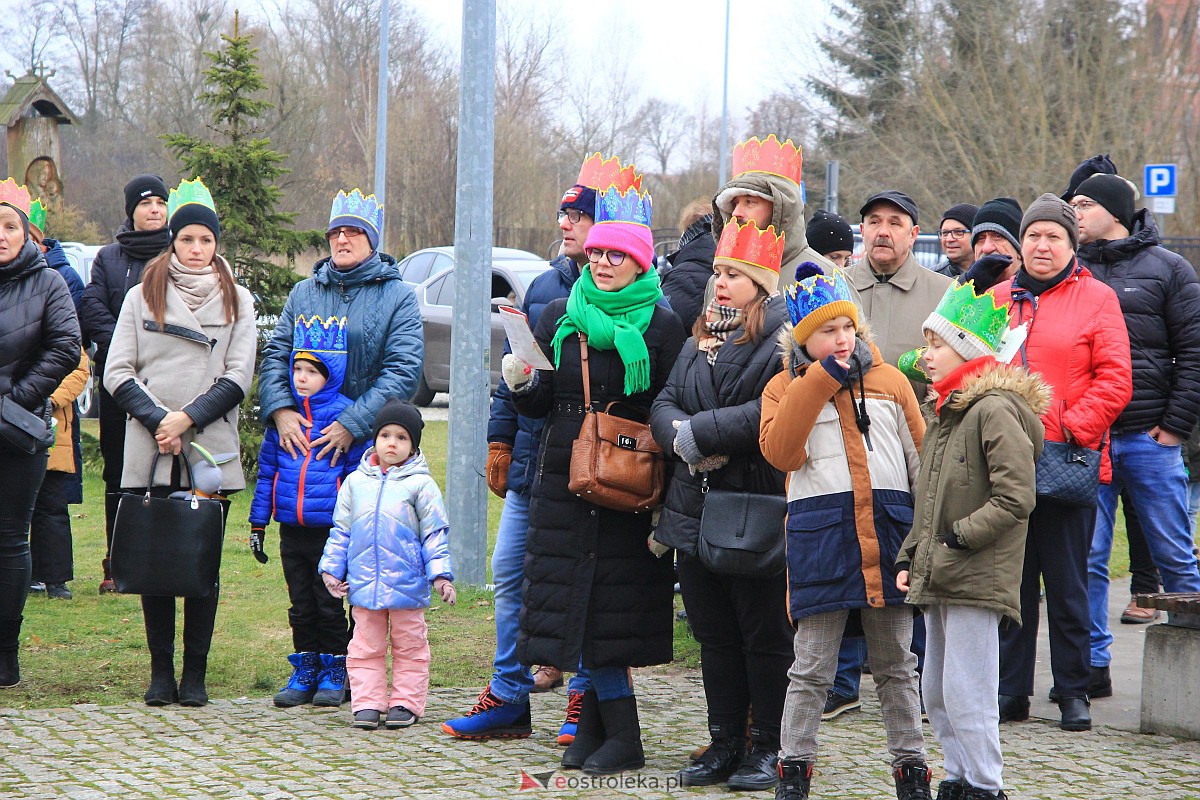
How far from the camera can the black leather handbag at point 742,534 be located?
15.5ft

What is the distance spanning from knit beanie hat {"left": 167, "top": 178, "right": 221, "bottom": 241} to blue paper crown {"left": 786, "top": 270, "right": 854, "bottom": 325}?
2.94 m

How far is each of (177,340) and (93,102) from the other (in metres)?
42.2

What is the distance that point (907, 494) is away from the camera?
470cm

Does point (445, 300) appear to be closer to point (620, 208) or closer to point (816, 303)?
point (620, 208)

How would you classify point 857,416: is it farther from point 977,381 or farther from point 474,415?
point 474,415

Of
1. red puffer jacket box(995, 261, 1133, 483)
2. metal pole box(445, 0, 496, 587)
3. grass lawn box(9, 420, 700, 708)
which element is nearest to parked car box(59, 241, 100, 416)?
A: grass lawn box(9, 420, 700, 708)

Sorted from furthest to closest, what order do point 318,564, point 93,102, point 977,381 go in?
point 93,102
point 318,564
point 977,381

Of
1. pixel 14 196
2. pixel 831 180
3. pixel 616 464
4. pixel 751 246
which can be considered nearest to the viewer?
pixel 751 246

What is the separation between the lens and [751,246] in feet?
15.9

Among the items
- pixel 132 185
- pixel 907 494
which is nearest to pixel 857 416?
pixel 907 494

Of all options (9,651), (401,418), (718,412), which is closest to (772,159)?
(718,412)

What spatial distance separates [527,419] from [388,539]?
0.78 metres

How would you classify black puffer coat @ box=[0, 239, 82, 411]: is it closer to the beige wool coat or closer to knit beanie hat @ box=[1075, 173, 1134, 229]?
the beige wool coat

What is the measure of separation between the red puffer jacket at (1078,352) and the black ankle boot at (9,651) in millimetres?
4713
